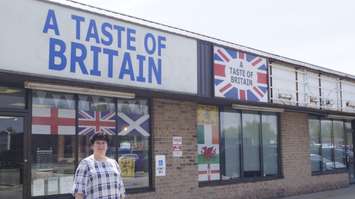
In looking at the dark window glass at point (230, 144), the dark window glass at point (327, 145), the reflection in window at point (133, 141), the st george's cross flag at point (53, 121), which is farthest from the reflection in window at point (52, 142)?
the dark window glass at point (327, 145)

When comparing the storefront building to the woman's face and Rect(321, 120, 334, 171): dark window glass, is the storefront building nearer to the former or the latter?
Rect(321, 120, 334, 171): dark window glass

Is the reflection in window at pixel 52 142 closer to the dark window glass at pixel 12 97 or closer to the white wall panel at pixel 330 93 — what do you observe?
the dark window glass at pixel 12 97

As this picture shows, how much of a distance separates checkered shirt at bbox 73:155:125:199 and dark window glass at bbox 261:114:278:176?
10075mm

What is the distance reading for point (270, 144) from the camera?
50.2ft

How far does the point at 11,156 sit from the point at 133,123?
3.08m

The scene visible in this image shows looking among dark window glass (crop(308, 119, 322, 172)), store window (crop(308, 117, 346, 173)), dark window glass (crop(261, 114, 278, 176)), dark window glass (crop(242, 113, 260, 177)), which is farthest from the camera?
store window (crop(308, 117, 346, 173))

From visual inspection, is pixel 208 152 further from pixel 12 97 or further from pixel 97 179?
pixel 97 179

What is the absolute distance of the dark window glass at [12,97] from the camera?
8909 mm

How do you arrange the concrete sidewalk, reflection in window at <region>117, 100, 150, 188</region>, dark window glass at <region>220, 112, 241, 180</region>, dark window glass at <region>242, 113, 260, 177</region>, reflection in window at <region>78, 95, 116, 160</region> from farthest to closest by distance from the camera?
the concrete sidewalk, dark window glass at <region>242, 113, 260, 177</region>, dark window glass at <region>220, 112, 241, 180</region>, reflection in window at <region>117, 100, 150, 188</region>, reflection in window at <region>78, 95, 116, 160</region>

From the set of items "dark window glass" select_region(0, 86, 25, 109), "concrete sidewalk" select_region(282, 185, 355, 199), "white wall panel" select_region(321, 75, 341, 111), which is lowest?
"concrete sidewalk" select_region(282, 185, 355, 199)

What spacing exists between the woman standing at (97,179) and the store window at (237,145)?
7.42m

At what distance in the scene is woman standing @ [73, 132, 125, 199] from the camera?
534 cm

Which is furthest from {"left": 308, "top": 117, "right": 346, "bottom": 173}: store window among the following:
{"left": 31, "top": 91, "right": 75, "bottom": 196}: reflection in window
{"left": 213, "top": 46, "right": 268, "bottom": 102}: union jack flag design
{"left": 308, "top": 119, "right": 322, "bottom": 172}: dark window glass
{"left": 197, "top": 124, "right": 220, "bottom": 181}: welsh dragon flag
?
{"left": 31, "top": 91, "right": 75, "bottom": 196}: reflection in window

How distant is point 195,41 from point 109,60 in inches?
112
